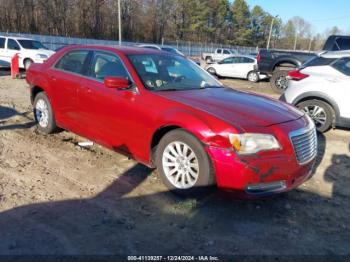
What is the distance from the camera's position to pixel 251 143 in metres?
3.69

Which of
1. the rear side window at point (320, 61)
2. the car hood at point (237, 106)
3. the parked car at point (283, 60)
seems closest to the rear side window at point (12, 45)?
the parked car at point (283, 60)

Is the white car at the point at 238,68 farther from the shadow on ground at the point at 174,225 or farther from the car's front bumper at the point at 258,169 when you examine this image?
the car's front bumper at the point at 258,169

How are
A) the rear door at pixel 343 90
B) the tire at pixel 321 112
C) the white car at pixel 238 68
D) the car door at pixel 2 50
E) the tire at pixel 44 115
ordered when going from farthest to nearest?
Answer: the white car at pixel 238 68
the car door at pixel 2 50
the tire at pixel 321 112
the rear door at pixel 343 90
the tire at pixel 44 115

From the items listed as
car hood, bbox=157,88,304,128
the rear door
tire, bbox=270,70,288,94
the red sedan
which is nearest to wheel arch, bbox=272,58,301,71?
tire, bbox=270,70,288,94

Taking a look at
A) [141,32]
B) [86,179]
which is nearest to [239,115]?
[86,179]

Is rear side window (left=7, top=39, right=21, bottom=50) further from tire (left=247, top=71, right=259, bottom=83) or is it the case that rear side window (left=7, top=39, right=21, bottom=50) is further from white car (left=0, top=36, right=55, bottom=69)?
tire (left=247, top=71, right=259, bottom=83)

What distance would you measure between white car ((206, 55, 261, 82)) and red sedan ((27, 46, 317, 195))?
14.2m

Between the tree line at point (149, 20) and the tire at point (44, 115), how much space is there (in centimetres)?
4966

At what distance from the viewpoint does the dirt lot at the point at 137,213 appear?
3.30 m

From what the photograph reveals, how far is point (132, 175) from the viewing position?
4832 millimetres

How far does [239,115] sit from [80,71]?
2.70m

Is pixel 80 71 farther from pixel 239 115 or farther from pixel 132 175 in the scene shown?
pixel 239 115

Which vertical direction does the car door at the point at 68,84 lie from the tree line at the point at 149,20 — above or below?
below

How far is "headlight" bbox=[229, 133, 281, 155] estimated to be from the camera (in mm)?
3656
